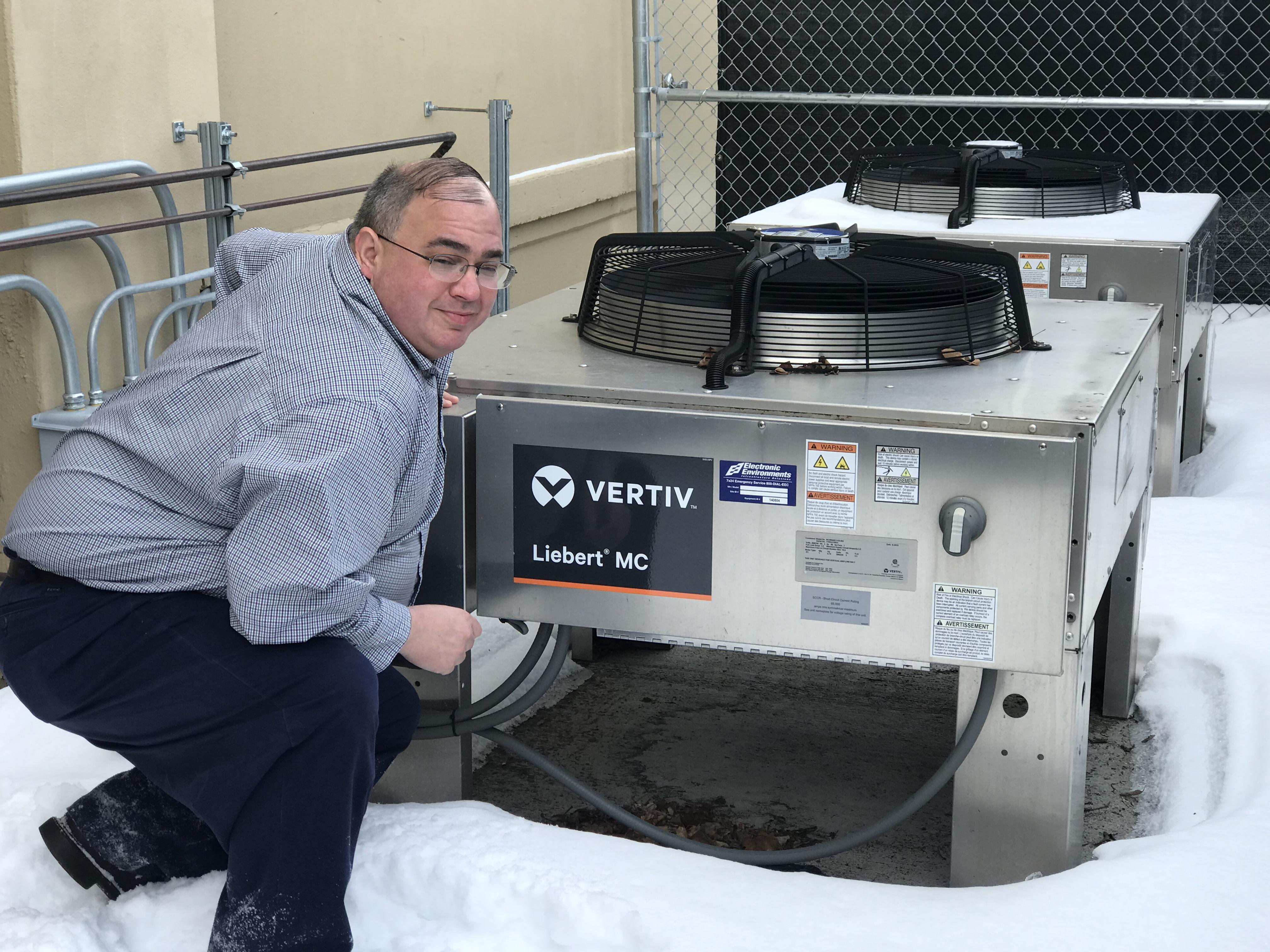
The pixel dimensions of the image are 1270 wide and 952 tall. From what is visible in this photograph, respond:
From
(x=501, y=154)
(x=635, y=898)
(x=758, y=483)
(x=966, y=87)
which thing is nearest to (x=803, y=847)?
(x=635, y=898)

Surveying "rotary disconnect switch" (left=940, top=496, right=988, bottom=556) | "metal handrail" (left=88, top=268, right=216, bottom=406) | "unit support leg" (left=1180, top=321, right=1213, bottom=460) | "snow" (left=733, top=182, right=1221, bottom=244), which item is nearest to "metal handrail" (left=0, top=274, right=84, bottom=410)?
"metal handrail" (left=88, top=268, right=216, bottom=406)

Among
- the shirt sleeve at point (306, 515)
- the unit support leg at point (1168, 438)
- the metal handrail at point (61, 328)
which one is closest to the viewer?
the shirt sleeve at point (306, 515)

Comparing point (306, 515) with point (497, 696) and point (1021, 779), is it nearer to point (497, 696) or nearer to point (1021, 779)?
point (497, 696)

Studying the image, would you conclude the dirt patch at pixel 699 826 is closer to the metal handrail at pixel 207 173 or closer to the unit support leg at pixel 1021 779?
the unit support leg at pixel 1021 779

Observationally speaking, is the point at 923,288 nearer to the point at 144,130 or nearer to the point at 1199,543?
the point at 1199,543

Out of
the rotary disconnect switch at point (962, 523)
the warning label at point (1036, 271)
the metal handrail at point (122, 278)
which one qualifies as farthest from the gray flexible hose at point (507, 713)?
the warning label at point (1036, 271)

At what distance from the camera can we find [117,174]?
3.43m

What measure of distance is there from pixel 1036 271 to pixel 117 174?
8.11ft

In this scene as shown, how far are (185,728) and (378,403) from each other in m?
0.53

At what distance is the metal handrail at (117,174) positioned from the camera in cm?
306

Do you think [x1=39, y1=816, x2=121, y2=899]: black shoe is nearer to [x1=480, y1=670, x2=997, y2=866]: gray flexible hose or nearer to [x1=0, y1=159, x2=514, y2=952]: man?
[x1=0, y1=159, x2=514, y2=952]: man

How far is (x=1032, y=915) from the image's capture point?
6.33ft

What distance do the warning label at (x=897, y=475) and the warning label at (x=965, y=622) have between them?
145 millimetres

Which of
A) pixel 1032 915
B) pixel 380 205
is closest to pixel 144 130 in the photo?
pixel 380 205
